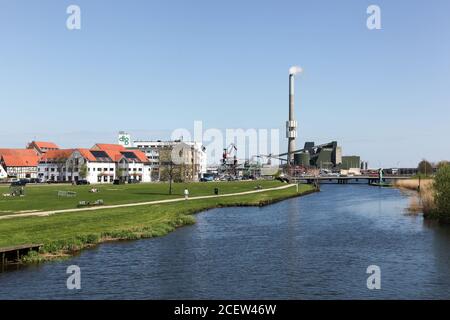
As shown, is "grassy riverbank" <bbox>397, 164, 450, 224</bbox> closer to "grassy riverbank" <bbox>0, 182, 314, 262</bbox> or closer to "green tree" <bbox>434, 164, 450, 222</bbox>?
"green tree" <bbox>434, 164, 450, 222</bbox>

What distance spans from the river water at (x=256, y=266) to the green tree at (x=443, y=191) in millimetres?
5641

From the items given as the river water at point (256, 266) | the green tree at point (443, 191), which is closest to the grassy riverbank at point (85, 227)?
the river water at point (256, 266)

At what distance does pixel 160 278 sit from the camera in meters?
36.2

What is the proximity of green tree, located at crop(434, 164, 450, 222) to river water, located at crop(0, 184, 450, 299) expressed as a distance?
564 centimetres

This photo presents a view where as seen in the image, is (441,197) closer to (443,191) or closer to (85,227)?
(443,191)

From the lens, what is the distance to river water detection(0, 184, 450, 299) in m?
32.6

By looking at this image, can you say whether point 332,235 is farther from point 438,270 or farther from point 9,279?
point 9,279

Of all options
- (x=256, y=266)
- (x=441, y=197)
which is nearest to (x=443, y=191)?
(x=441, y=197)

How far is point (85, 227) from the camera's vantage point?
53781mm

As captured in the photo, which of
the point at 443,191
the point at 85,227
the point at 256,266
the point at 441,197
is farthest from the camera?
the point at 441,197

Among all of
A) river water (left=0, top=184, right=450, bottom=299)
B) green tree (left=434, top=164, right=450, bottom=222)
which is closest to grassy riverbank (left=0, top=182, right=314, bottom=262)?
river water (left=0, top=184, right=450, bottom=299)

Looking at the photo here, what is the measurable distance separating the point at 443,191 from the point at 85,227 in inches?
1895

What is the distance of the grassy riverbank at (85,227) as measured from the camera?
145ft
